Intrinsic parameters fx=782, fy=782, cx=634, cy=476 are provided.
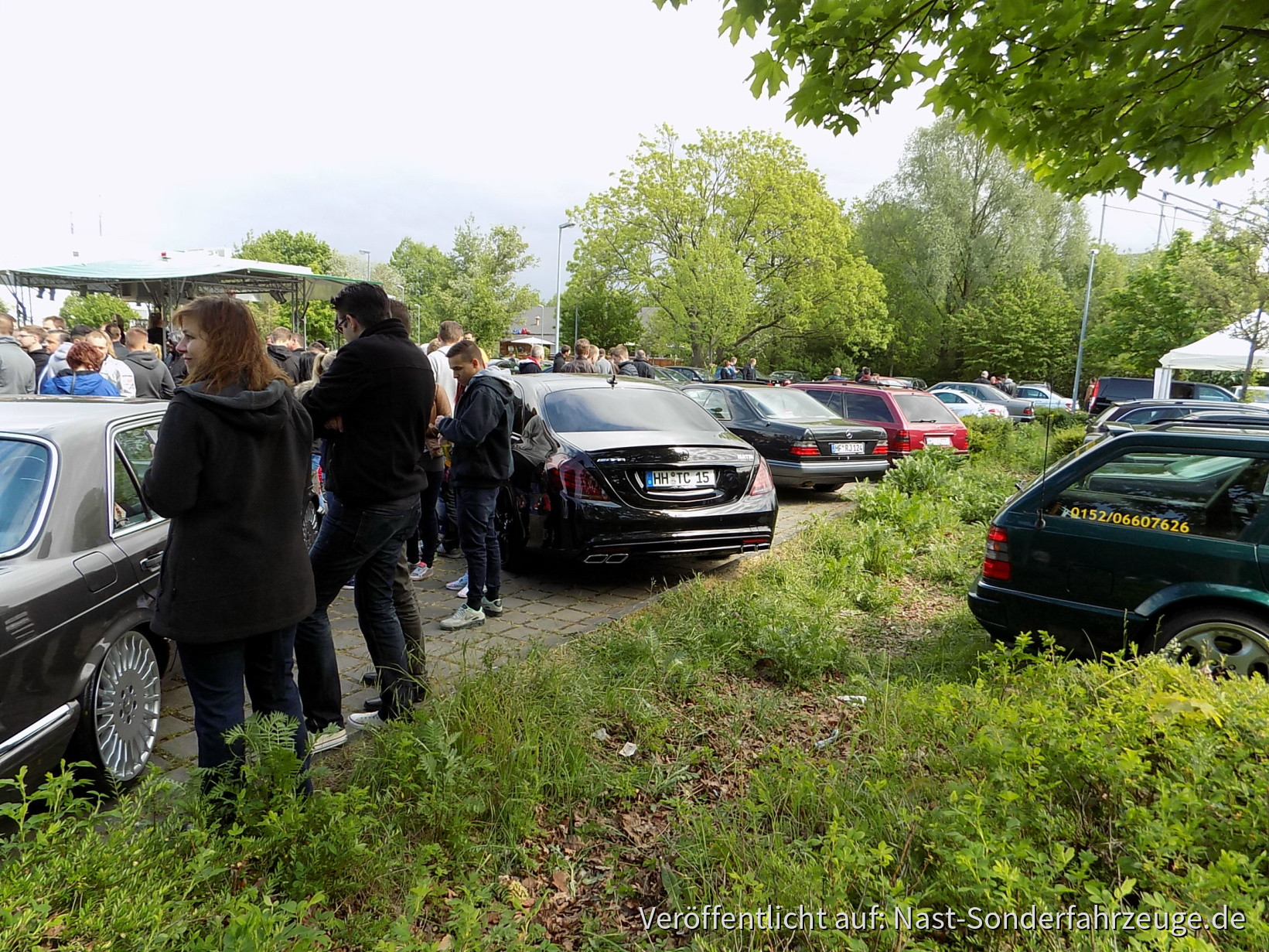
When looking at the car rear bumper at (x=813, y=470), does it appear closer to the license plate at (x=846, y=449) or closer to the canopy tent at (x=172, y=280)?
the license plate at (x=846, y=449)

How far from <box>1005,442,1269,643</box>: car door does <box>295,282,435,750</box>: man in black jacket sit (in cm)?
345

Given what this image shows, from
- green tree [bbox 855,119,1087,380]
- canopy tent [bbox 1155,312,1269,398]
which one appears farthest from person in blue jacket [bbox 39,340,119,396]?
green tree [bbox 855,119,1087,380]

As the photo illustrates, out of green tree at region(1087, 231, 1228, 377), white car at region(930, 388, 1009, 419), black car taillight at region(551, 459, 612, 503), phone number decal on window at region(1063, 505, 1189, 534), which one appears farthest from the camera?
green tree at region(1087, 231, 1228, 377)

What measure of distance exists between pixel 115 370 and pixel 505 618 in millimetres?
5197

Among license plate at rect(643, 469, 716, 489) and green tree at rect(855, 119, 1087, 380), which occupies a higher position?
green tree at rect(855, 119, 1087, 380)

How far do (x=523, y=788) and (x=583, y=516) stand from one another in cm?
285

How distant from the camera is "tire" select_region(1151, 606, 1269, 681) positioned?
3.85 metres

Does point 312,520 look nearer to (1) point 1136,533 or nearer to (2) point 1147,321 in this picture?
(1) point 1136,533

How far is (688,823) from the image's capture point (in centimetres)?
291

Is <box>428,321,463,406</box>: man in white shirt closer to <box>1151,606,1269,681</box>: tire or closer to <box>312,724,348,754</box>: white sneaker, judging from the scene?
<box>312,724,348,754</box>: white sneaker

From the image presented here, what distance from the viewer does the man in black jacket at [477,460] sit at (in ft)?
16.6

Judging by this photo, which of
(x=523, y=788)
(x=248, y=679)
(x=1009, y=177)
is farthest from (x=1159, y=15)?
(x=1009, y=177)

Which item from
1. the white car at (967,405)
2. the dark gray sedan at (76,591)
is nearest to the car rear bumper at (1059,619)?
the dark gray sedan at (76,591)

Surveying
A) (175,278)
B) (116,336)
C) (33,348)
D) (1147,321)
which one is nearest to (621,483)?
(33,348)
